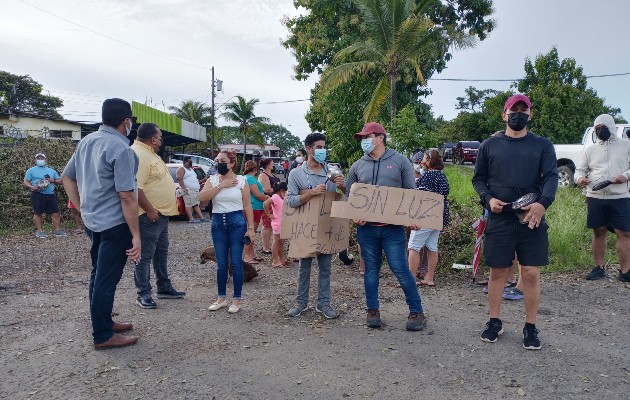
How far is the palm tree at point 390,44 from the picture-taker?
57.7 feet

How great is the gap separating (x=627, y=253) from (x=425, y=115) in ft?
56.4

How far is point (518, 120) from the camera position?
4.26 metres

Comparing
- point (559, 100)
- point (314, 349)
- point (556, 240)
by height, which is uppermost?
point (559, 100)

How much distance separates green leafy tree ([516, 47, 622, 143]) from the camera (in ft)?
88.2

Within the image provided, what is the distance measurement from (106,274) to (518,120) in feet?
11.9

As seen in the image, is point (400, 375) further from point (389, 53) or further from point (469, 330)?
point (389, 53)

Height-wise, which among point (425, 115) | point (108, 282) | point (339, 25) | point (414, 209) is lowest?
point (108, 282)

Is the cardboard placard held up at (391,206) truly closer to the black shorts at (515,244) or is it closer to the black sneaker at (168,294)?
the black shorts at (515,244)

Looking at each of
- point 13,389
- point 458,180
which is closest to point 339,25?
point 458,180

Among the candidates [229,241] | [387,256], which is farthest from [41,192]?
[387,256]

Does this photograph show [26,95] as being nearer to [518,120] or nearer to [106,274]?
[106,274]

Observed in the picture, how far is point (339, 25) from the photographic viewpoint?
22.5 meters

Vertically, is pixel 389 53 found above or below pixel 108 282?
above

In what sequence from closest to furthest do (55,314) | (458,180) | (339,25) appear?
(55,314) → (458,180) → (339,25)
